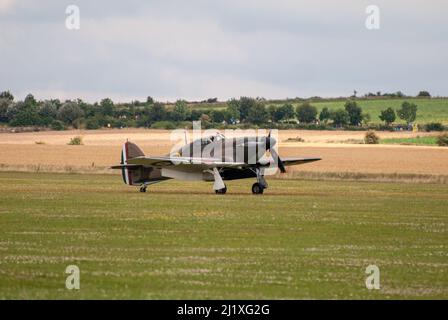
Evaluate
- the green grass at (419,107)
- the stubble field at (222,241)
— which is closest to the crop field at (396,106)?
the green grass at (419,107)

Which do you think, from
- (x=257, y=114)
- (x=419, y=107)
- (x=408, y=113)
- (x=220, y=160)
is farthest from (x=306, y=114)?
(x=220, y=160)

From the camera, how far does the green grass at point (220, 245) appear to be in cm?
1396

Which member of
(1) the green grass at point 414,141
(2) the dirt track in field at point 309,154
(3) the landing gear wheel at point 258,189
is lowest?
(1) the green grass at point 414,141

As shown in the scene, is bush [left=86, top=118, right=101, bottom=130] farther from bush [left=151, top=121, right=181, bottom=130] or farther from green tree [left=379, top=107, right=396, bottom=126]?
green tree [left=379, top=107, right=396, bottom=126]

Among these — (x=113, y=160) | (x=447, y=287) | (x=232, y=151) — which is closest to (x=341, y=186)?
(x=232, y=151)

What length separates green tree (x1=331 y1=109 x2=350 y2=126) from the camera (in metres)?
116

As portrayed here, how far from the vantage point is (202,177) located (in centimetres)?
3547

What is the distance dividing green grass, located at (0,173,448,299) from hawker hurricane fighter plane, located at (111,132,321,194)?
6.58ft

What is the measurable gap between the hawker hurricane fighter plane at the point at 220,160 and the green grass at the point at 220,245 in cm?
200

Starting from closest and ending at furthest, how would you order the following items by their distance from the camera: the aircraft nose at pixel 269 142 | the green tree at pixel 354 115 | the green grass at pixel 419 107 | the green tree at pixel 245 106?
the aircraft nose at pixel 269 142, the green tree at pixel 245 106, the green tree at pixel 354 115, the green grass at pixel 419 107

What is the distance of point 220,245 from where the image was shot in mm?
18547

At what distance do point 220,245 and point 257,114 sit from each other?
304 feet

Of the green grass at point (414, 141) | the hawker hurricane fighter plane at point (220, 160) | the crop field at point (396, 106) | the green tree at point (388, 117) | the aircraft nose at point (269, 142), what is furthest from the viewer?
the crop field at point (396, 106)

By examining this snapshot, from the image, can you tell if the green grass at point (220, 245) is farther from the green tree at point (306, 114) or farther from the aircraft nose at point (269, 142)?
the green tree at point (306, 114)
